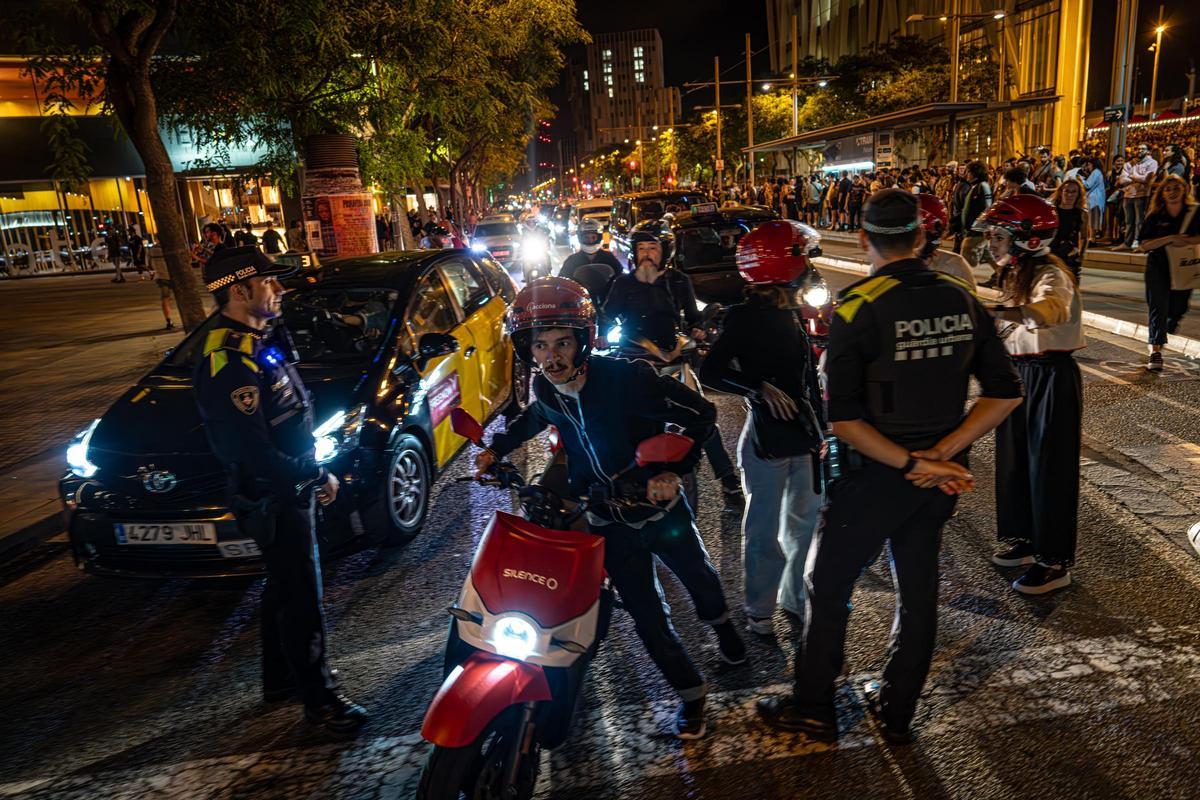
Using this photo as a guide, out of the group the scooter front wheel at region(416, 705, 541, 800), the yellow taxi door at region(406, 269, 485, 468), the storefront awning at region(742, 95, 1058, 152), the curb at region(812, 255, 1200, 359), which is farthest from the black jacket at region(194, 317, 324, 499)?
the storefront awning at region(742, 95, 1058, 152)

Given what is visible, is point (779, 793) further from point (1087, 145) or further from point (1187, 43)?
point (1187, 43)

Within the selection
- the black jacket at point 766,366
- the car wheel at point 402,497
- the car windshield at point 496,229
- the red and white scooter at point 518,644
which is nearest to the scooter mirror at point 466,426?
the red and white scooter at point 518,644

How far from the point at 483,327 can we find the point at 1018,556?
14.2 ft

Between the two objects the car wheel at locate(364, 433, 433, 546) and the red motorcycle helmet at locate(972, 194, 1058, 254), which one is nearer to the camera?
the red motorcycle helmet at locate(972, 194, 1058, 254)

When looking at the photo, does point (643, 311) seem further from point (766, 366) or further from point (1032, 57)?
point (1032, 57)

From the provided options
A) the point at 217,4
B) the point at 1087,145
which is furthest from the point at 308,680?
the point at 1087,145

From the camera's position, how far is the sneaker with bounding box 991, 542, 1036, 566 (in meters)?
4.31

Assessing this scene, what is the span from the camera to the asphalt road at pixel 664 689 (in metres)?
2.94

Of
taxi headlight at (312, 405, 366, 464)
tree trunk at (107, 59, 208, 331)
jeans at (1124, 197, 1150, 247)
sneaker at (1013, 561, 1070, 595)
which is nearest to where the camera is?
sneaker at (1013, 561, 1070, 595)

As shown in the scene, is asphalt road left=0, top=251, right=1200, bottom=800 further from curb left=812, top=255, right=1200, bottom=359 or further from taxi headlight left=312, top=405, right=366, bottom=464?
curb left=812, top=255, right=1200, bottom=359

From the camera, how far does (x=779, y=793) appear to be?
2846 mm

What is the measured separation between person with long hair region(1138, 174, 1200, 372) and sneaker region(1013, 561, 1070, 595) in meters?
4.96

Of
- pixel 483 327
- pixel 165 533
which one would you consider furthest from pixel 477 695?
pixel 483 327

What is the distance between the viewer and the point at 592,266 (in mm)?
7254
